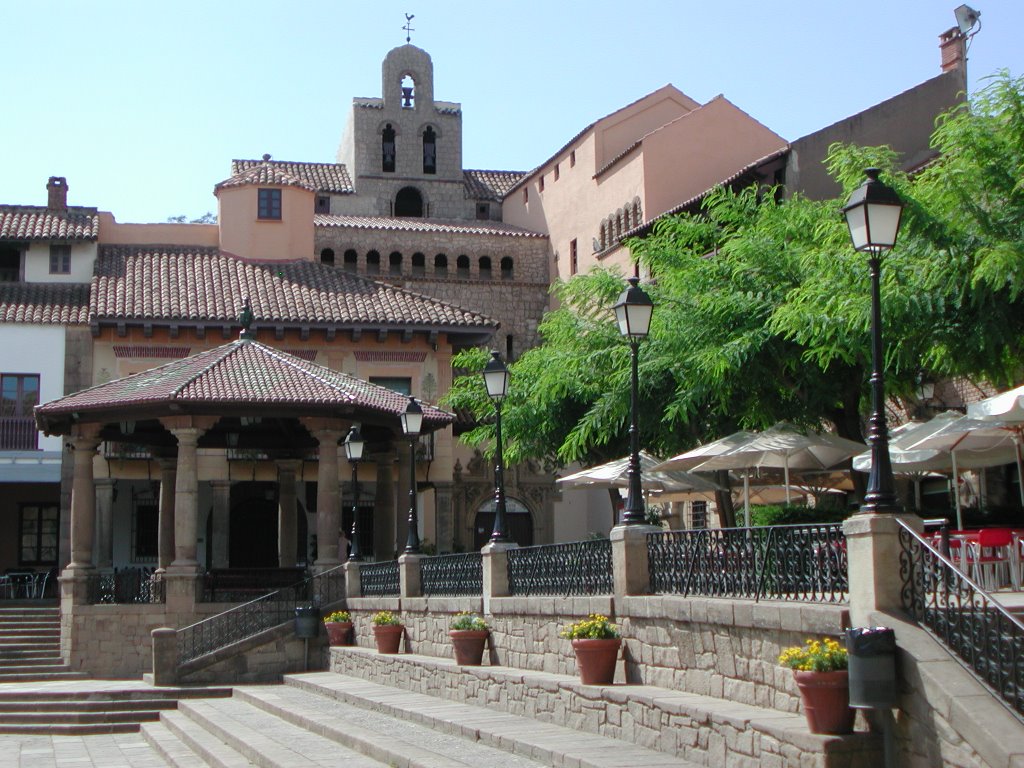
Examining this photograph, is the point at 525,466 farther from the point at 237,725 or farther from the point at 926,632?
the point at 926,632

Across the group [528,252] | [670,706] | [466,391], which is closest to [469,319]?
[466,391]

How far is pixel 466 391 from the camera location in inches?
1203

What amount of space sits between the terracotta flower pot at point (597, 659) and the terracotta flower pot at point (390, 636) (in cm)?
797

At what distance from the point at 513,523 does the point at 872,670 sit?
1308 inches

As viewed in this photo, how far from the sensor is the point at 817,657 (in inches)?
354

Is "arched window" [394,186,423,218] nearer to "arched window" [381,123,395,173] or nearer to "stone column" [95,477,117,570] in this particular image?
"arched window" [381,123,395,173]

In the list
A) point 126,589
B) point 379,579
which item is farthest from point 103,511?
point 379,579

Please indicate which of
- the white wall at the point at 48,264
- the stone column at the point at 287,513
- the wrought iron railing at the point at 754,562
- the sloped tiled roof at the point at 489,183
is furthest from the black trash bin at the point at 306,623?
the sloped tiled roof at the point at 489,183

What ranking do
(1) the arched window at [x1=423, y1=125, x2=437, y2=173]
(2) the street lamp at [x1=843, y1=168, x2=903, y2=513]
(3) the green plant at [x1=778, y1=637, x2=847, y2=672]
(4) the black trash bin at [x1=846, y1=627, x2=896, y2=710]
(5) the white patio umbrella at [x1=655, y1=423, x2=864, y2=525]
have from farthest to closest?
1. (1) the arched window at [x1=423, y1=125, x2=437, y2=173]
2. (5) the white patio umbrella at [x1=655, y1=423, x2=864, y2=525]
3. (2) the street lamp at [x1=843, y1=168, x2=903, y2=513]
4. (3) the green plant at [x1=778, y1=637, x2=847, y2=672]
5. (4) the black trash bin at [x1=846, y1=627, x2=896, y2=710]

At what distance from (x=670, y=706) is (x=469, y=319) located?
79.4 feet

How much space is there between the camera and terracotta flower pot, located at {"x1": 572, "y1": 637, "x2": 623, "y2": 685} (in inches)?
500

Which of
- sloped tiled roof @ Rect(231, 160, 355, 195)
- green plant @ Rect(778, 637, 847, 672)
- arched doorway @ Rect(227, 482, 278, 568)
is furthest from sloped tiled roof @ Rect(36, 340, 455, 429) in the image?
sloped tiled roof @ Rect(231, 160, 355, 195)

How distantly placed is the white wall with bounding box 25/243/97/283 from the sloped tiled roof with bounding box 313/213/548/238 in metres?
13.3

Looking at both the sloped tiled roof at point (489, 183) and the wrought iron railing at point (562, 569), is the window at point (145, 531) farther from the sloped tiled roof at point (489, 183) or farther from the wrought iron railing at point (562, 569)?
the sloped tiled roof at point (489, 183)
